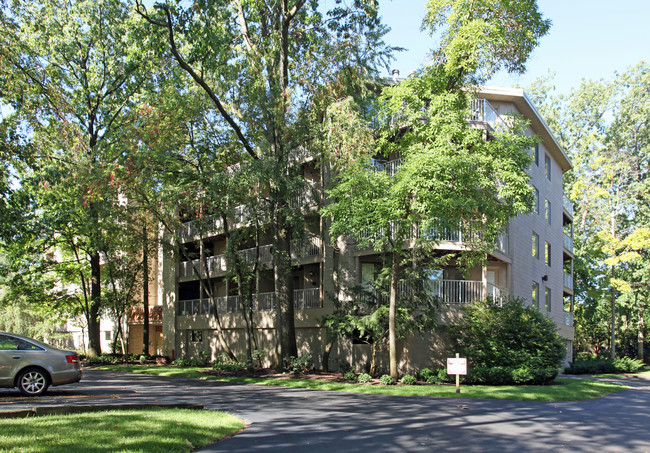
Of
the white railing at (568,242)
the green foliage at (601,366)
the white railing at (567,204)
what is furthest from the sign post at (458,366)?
the white railing at (567,204)

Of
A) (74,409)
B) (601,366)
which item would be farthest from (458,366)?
(601,366)

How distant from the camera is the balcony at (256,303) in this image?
1078 inches

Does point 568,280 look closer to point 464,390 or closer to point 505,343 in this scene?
point 505,343

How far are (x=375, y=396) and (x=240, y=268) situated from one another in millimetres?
11583

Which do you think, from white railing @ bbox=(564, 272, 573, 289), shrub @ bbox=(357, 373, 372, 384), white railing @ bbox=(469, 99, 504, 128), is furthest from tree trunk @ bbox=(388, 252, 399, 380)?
white railing @ bbox=(564, 272, 573, 289)

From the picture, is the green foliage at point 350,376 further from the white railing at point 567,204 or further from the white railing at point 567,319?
the white railing at point 567,204

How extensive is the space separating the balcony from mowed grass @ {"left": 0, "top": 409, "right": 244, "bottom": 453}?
16780 millimetres

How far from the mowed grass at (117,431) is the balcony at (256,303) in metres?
16.8

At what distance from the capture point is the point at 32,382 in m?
13.8

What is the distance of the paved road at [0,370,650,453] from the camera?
29.0 feet

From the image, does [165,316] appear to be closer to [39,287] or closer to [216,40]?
[39,287]

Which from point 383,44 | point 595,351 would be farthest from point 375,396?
point 595,351

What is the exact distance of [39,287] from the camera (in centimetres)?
3528

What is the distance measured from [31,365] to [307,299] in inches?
597
